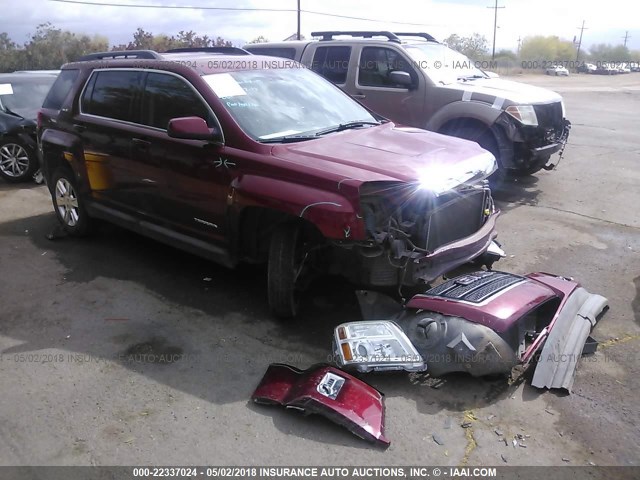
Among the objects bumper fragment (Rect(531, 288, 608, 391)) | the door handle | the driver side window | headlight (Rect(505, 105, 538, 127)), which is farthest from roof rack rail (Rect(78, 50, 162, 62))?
headlight (Rect(505, 105, 538, 127))

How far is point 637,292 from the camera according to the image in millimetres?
4738

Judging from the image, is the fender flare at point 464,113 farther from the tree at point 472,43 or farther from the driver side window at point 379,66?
the tree at point 472,43

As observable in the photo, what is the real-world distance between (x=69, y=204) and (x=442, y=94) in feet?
16.3

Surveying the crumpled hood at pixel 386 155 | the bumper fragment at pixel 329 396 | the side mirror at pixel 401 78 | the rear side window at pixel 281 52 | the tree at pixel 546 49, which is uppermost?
the rear side window at pixel 281 52

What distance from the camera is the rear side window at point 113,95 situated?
5133 mm

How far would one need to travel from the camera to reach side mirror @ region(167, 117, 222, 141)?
413 centimetres

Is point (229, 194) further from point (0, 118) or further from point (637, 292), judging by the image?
point (0, 118)

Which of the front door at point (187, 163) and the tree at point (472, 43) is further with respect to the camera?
the tree at point (472, 43)

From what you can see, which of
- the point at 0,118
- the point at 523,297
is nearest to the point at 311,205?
the point at 523,297

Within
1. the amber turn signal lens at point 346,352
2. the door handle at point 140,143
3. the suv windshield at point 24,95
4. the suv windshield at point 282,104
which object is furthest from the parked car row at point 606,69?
the amber turn signal lens at point 346,352

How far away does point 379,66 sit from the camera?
8156 mm

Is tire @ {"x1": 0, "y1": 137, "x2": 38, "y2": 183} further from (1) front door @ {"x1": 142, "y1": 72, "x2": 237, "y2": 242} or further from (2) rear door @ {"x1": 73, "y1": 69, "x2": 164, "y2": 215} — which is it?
(1) front door @ {"x1": 142, "y1": 72, "x2": 237, "y2": 242}

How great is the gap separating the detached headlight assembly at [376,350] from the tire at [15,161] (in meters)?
7.56

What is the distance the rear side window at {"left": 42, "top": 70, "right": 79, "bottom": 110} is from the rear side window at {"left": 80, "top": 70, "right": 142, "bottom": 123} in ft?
1.35
